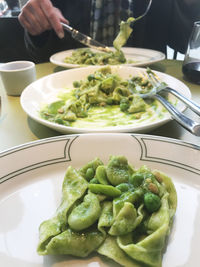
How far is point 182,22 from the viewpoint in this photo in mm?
3918

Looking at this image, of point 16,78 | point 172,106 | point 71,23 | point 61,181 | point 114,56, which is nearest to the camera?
point 61,181

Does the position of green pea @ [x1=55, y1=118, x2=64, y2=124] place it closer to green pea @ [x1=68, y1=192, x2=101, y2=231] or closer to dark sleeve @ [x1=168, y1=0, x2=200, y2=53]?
green pea @ [x1=68, y1=192, x2=101, y2=231]

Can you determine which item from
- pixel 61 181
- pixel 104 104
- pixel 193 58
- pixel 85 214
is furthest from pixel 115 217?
pixel 193 58

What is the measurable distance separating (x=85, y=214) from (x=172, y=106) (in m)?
0.99

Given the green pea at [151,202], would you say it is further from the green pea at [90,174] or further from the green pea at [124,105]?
the green pea at [124,105]

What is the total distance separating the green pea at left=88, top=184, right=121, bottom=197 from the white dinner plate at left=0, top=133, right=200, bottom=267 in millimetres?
196

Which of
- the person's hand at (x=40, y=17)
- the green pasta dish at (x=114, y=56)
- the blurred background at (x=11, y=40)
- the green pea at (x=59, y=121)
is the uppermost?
the person's hand at (x=40, y=17)

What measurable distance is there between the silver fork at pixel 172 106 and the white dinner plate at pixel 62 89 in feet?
0.18

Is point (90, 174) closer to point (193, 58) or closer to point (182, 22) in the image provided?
point (193, 58)

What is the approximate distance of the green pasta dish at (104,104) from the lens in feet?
5.62

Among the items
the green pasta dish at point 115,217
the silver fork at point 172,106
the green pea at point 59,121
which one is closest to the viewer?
the green pasta dish at point 115,217

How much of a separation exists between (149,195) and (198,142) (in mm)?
706

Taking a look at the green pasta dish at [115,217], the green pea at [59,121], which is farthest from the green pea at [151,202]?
the green pea at [59,121]

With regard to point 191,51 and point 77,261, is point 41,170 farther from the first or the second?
point 191,51
